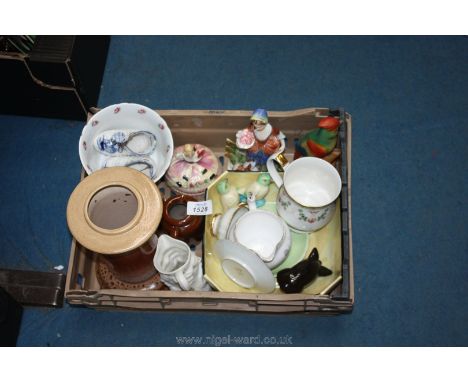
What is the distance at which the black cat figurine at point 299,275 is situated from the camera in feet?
3.65

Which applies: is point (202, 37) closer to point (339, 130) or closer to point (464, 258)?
point (339, 130)

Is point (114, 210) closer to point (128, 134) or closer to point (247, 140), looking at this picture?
point (128, 134)

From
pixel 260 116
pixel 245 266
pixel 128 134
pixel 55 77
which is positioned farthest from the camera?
pixel 55 77

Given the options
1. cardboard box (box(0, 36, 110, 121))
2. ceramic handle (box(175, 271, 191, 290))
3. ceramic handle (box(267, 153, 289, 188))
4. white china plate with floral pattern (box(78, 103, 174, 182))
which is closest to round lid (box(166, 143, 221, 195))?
white china plate with floral pattern (box(78, 103, 174, 182))

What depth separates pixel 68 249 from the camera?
1.42m

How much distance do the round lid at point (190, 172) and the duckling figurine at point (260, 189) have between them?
0.37 ft

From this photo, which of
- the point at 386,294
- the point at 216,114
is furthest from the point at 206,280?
the point at 386,294

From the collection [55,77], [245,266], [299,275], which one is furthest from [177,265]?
[55,77]

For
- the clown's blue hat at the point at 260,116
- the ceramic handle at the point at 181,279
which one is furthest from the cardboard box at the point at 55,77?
the ceramic handle at the point at 181,279

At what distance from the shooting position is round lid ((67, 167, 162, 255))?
100 centimetres

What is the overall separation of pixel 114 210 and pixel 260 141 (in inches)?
15.9

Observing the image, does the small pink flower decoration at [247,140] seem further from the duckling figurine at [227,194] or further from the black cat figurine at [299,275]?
the black cat figurine at [299,275]

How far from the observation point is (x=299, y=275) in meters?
1.11

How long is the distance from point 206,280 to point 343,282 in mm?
320
